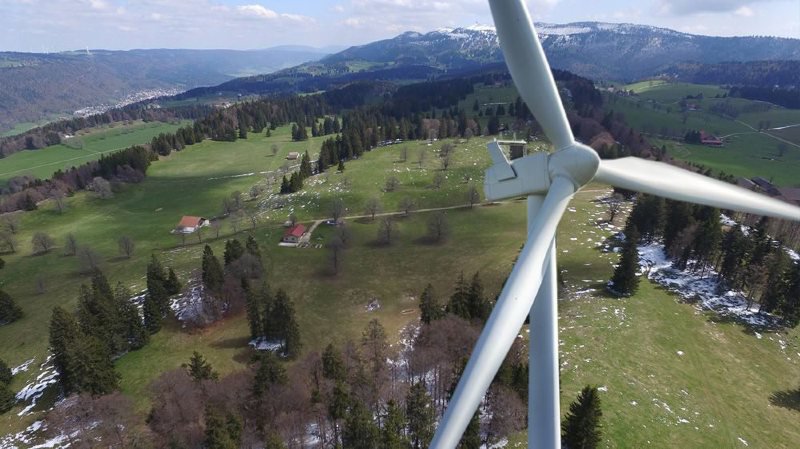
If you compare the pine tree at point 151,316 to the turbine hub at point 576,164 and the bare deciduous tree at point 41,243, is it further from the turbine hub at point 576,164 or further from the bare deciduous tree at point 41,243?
the turbine hub at point 576,164

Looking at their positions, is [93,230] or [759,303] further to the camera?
[93,230]

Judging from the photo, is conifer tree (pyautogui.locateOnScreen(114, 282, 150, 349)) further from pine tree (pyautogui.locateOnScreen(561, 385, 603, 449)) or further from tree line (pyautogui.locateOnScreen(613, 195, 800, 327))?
tree line (pyautogui.locateOnScreen(613, 195, 800, 327))

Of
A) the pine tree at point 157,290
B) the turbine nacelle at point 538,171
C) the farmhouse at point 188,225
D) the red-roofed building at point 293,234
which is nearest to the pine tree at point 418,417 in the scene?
the turbine nacelle at point 538,171

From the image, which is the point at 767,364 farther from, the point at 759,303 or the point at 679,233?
the point at 679,233

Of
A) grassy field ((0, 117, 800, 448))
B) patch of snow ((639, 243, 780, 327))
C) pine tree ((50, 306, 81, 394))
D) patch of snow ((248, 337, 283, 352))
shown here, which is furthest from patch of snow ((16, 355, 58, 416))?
patch of snow ((639, 243, 780, 327))

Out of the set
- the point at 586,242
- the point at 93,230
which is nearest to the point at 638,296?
the point at 586,242

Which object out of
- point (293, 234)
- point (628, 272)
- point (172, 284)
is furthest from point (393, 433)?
point (293, 234)
